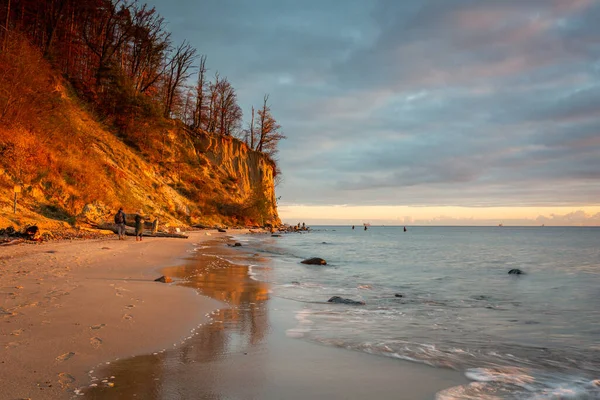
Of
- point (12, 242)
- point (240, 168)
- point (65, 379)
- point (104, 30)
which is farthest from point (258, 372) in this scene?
point (240, 168)

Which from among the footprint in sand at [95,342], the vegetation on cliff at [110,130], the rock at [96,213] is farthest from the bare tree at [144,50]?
the footprint in sand at [95,342]

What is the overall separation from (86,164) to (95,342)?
22.5 m

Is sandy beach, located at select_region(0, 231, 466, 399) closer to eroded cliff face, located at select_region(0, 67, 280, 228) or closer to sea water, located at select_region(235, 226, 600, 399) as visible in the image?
sea water, located at select_region(235, 226, 600, 399)

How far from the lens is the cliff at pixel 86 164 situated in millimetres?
19203

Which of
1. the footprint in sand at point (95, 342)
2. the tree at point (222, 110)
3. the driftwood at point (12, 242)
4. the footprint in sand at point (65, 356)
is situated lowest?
the footprint in sand at point (95, 342)

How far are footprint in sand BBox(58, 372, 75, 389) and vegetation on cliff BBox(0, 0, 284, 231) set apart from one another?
14.7 m

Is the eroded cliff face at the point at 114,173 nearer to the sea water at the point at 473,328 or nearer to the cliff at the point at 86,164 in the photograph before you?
the cliff at the point at 86,164

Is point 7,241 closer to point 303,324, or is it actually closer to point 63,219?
point 63,219

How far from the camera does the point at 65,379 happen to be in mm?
3287

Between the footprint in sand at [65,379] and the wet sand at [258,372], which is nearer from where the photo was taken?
the footprint in sand at [65,379]

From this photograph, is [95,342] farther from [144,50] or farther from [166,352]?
[144,50]

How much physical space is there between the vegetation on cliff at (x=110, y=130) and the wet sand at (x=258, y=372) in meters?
14.4

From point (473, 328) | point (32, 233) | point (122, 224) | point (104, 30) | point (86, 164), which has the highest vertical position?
point (104, 30)

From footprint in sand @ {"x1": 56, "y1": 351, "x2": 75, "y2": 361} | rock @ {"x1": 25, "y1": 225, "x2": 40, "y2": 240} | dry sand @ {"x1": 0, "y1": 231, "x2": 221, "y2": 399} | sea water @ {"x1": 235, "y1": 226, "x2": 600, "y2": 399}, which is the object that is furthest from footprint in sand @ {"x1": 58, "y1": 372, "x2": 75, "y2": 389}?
rock @ {"x1": 25, "y1": 225, "x2": 40, "y2": 240}
